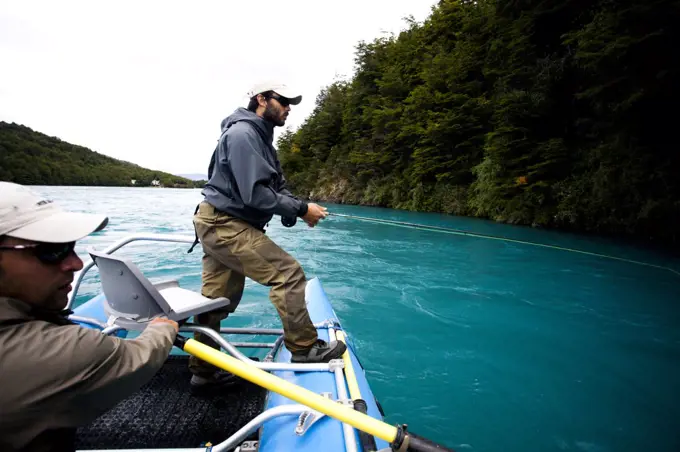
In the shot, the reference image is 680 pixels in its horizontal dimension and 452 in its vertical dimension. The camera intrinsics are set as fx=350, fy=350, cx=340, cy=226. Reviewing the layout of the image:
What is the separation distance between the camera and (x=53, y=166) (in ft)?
182

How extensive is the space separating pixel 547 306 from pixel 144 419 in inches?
220

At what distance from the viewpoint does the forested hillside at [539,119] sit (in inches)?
329

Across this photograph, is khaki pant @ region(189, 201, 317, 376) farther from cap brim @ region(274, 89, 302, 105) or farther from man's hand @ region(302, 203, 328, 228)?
cap brim @ region(274, 89, 302, 105)

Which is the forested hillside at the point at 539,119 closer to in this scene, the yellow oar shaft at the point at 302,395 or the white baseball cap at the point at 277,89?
the white baseball cap at the point at 277,89

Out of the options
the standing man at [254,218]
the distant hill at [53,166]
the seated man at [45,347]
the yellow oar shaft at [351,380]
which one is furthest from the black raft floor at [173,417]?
the distant hill at [53,166]

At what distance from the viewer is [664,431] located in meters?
2.71

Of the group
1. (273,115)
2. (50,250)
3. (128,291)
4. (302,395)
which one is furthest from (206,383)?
(273,115)

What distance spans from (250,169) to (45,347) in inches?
50.8

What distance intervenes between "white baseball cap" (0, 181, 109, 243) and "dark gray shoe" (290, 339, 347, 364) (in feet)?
4.71

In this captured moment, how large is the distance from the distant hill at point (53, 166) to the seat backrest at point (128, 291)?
44410mm

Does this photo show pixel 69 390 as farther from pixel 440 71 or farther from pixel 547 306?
pixel 440 71

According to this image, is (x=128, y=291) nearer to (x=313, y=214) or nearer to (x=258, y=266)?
(x=258, y=266)

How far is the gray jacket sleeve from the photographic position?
1917 mm

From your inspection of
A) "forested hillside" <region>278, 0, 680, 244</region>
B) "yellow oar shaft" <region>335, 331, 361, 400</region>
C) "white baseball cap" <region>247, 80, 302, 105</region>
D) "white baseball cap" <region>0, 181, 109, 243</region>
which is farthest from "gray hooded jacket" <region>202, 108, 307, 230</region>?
Answer: "forested hillside" <region>278, 0, 680, 244</region>
